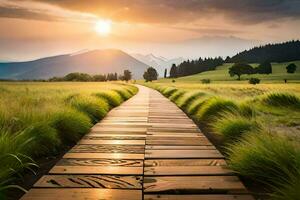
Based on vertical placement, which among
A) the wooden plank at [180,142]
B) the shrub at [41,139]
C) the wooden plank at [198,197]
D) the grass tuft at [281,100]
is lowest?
the wooden plank at [198,197]

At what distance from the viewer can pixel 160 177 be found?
3.85 meters

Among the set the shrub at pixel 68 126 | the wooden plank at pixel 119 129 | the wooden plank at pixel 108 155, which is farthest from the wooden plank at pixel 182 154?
the wooden plank at pixel 119 129

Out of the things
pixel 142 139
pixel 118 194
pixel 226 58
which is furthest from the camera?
pixel 226 58

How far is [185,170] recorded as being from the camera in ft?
13.5

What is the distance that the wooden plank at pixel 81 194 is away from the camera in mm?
3198

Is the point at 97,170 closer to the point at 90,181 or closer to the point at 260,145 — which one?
the point at 90,181

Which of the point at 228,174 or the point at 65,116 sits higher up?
the point at 65,116

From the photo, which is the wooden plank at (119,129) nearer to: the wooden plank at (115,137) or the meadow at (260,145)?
the wooden plank at (115,137)

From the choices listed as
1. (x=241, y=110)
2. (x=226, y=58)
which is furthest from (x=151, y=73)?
(x=241, y=110)

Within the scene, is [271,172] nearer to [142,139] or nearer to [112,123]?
[142,139]

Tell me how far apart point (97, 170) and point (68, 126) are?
2.51 metres

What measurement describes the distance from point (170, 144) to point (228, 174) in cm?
196

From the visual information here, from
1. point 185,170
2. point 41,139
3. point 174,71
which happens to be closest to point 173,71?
point 174,71

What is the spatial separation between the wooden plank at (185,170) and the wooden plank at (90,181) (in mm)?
295
